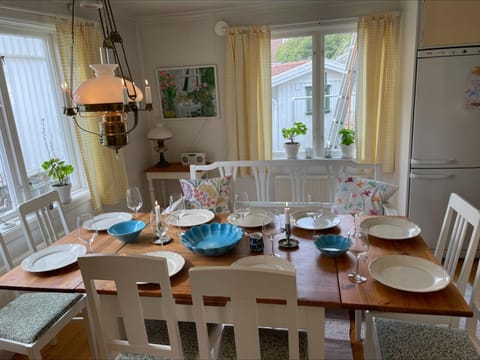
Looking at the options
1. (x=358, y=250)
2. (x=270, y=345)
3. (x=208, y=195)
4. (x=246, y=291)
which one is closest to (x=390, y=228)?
(x=358, y=250)

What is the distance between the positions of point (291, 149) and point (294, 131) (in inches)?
7.5

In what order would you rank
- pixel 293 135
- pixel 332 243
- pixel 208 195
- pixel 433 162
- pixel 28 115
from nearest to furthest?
pixel 332 243 → pixel 28 115 → pixel 208 195 → pixel 433 162 → pixel 293 135

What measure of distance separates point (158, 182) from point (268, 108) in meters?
1.57

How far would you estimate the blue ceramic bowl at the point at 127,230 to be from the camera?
6.11 ft

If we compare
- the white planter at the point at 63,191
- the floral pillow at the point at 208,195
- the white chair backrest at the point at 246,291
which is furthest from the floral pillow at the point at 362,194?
the white planter at the point at 63,191

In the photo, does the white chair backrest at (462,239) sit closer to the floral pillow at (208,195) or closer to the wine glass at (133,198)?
the floral pillow at (208,195)

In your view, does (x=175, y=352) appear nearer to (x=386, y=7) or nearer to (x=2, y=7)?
(x=2, y=7)

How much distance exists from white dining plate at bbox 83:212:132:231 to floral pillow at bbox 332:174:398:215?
152 cm

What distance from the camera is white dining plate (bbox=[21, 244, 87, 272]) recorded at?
166 cm

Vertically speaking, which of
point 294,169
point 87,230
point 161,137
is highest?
point 161,137

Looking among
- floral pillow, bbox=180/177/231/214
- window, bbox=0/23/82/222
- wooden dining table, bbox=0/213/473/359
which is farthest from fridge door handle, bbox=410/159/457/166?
window, bbox=0/23/82/222

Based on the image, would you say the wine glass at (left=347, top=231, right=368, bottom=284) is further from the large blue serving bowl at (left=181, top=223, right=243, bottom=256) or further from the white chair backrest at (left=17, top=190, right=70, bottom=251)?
the white chair backrest at (left=17, top=190, right=70, bottom=251)

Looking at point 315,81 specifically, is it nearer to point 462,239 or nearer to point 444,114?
point 444,114

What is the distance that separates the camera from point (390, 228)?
1.88m
